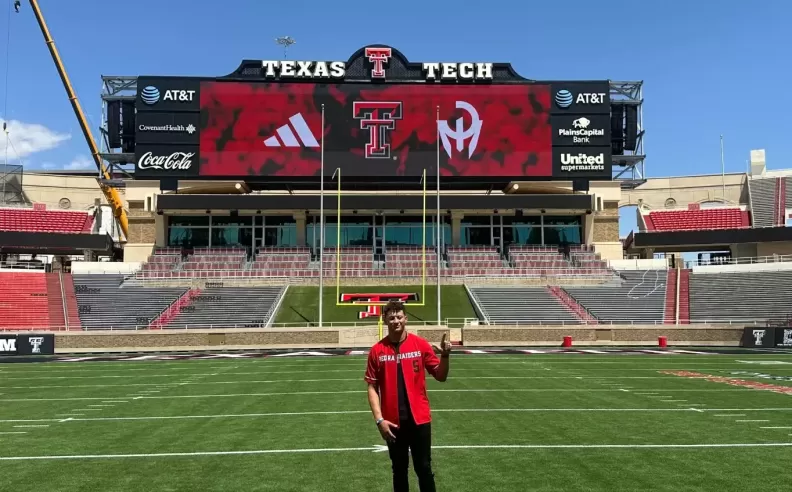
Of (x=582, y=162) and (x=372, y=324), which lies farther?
(x=582, y=162)

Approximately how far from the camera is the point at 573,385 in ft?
51.4

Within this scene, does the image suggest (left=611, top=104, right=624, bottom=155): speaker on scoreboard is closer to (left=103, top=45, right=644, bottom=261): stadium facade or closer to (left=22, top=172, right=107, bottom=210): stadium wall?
(left=103, top=45, right=644, bottom=261): stadium facade

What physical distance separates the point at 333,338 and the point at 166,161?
2452cm

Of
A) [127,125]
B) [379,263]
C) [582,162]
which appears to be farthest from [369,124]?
[127,125]

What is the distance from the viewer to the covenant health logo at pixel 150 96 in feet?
167

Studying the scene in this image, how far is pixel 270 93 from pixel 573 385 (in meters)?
40.8

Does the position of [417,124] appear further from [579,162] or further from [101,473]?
[101,473]

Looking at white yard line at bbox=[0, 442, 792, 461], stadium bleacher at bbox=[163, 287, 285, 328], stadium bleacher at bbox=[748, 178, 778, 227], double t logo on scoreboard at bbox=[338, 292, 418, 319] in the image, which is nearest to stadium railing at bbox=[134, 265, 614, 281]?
stadium bleacher at bbox=[163, 287, 285, 328]

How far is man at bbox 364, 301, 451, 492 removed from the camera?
522 centimetres

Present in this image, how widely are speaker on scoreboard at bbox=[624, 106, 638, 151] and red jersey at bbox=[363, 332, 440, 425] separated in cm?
5349

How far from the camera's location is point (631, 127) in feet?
179

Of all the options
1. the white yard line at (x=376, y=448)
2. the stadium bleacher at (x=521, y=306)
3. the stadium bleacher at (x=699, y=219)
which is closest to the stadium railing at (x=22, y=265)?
Result: the stadium bleacher at (x=521, y=306)

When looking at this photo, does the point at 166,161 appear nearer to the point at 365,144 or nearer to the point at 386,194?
the point at 365,144

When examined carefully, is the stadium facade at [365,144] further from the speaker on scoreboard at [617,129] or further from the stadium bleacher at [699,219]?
the stadium bleacher at [699,219]
